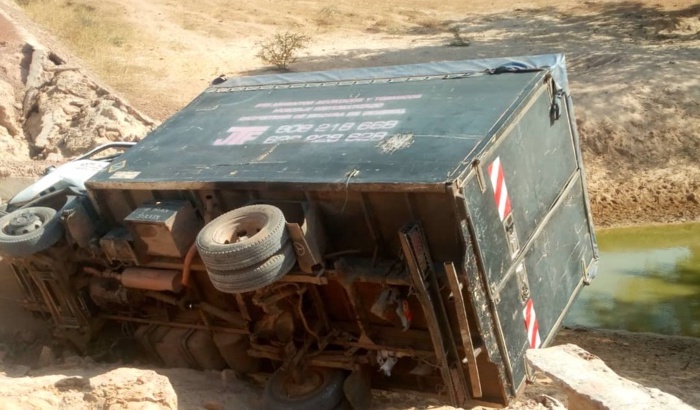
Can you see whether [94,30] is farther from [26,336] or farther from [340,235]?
[340,235]

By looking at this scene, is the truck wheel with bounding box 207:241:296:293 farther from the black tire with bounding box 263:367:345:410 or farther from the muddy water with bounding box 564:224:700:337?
the muddy water with bounding box 564:224:700:337

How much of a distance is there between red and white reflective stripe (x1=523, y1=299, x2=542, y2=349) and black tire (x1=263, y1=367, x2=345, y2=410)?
1.27m

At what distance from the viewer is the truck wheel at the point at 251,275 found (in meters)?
4.71

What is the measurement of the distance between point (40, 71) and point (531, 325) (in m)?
9.91

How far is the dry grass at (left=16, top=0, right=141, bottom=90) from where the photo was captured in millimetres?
15906

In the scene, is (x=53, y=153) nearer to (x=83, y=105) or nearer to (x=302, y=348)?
(x=83, y=105)

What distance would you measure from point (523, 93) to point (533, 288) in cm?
128

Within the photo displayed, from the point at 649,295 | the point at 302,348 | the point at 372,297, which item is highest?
the point at 372,297

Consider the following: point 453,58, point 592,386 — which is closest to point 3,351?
point 592,386

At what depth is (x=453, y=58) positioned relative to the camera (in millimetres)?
16578

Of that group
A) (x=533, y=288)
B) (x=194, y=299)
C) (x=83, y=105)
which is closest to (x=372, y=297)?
(x=533, y=288)

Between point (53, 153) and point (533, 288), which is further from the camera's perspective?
point (53, 153)

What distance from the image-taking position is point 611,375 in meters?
4.14

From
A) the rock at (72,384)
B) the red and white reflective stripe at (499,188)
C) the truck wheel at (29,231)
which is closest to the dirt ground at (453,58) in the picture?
the rock at (72,384)
